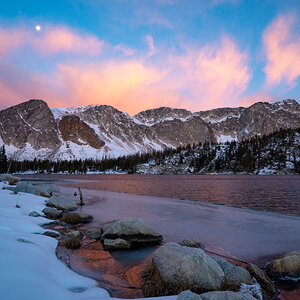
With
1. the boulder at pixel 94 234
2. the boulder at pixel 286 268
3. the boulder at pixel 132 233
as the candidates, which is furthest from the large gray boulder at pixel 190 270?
the boulder at pixel 94 234

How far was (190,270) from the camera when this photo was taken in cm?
683

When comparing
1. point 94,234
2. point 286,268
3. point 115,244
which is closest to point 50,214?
point 94,234

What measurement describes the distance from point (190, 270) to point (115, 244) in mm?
5728

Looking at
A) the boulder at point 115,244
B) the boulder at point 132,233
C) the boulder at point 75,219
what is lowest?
the boulder at point 75,219

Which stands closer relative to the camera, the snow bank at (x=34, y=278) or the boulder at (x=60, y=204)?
the snow bank at (x=34, y=278)

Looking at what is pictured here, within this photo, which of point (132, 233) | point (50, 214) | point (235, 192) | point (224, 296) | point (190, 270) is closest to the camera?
point (224, 296)

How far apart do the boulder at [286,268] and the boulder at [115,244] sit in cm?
699

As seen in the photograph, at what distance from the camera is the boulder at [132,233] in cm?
1224

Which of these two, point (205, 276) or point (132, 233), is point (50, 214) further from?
point (205, 276)

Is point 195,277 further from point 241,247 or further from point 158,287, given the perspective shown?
point 241,247

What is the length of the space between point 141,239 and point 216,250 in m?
4.26

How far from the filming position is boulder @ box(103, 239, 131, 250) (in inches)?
442

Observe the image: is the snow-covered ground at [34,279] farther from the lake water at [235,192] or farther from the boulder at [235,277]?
the lake water at [235,192]

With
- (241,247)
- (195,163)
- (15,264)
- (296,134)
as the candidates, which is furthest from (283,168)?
(15,264)
